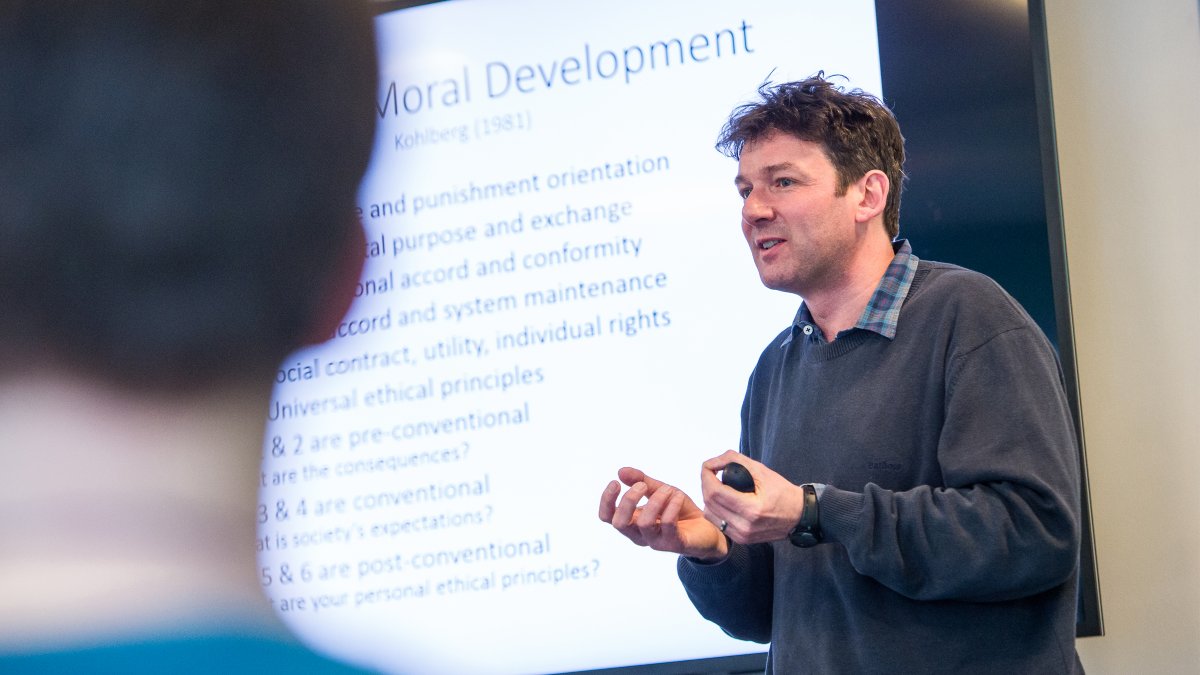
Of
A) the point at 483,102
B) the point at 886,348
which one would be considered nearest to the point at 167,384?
the point at 483,102

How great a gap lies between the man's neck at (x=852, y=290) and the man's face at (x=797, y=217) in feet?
0.03

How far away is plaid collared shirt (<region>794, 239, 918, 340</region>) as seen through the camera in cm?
154

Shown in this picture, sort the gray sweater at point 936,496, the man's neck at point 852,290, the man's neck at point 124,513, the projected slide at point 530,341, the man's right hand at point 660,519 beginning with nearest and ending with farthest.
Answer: the gray sweater at point 936,496 → the man's right hand at point 660,519 → the man's neck at point 852,290 → the projected slide at point 530,341 → the man's neck at point 124,513

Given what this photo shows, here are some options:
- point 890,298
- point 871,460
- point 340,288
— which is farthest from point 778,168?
point 340,288

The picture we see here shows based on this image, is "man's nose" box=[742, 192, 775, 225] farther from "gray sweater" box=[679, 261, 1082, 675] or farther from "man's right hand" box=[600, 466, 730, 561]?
"man's right hand" box=[600, 466, 730, 561]

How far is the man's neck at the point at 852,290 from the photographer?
163cm

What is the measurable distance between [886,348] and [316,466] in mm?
1611

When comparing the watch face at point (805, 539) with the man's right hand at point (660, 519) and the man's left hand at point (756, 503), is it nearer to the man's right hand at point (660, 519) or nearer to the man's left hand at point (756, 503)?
the man's left hand at point (756, 503)

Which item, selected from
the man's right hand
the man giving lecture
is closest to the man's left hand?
the man giving lecture

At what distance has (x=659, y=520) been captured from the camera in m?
1.55

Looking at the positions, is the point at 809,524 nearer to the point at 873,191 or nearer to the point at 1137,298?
the point at 873,191

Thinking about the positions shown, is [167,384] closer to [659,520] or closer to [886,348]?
[659,520]

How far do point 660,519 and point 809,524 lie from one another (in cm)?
23

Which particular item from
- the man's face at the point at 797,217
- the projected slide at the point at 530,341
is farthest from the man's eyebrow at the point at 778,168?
the projected slide at the point at 530,341
